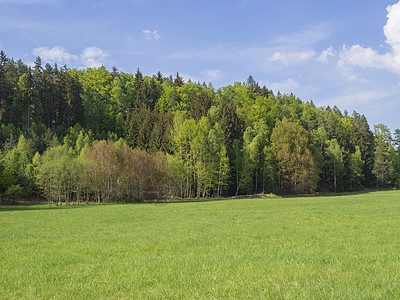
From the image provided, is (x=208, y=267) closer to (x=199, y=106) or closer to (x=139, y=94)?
(x=199, y=106)

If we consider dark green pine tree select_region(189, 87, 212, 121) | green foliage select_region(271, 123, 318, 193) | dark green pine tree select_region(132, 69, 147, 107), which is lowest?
green foliage select_region(271, 123, 318, 193)

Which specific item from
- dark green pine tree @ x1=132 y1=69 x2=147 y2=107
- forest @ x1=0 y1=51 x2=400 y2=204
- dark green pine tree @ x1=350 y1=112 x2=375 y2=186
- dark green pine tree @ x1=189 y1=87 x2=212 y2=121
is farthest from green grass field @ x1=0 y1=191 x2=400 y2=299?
dark green pine tree @ x1=350 y1=112 x2=375 y2=186

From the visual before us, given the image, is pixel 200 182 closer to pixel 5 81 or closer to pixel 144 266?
pixel 144 266

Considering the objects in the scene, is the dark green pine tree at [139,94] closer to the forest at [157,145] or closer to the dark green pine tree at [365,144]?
the forest at [157,145]

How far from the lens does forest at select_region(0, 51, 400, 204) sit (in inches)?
2035

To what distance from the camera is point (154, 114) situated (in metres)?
83.8

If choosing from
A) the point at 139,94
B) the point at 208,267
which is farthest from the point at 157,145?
the point at 208,267

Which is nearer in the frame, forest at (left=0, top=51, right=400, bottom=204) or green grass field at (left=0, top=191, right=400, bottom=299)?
green grass field at (left=0, top=191, right=400, bottom=299)

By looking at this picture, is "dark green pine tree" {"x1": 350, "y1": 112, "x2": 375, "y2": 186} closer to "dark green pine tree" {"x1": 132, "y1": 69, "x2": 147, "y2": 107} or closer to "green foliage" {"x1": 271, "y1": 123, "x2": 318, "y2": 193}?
"green foliage" {"x1": 271, "y1": 123, "x2": 318, "y2": 193}

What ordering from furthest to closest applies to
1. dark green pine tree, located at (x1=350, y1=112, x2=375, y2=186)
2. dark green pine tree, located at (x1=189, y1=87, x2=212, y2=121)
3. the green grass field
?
dark green pine tree, located at (x1=350, y1=112, x2=375, y2=186) < dark green pine tree, located at (x1=189, y1=87, x2=212, y2=121) < the green grass field

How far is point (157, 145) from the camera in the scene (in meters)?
69.1

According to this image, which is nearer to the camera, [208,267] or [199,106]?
[208,267]

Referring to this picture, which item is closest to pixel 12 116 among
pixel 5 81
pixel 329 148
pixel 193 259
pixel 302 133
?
pixel 5 81

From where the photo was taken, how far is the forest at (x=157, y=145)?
51.7 m
